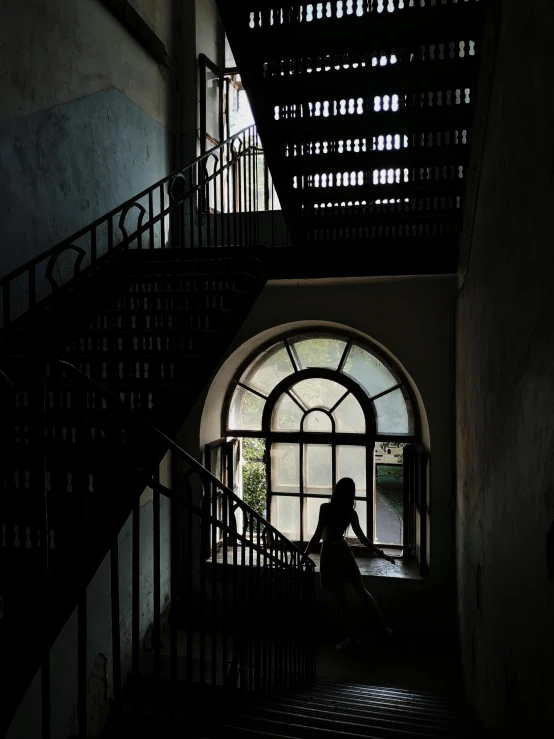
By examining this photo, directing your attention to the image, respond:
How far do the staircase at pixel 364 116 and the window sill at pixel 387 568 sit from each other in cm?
313

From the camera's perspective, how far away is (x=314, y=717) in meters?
3.08

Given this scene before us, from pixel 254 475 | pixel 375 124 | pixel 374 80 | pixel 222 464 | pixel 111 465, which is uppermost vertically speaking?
pixel 374 80

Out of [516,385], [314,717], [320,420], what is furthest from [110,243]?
[320,420]

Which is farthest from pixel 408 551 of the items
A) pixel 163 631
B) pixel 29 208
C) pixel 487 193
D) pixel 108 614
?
pixel 29 208

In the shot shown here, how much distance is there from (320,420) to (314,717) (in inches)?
160

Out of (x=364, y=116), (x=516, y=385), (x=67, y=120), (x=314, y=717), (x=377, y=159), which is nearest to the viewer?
(x=516, y=385)

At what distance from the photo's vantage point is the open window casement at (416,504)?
6.15 metres

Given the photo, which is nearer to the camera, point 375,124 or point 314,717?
point 314,717

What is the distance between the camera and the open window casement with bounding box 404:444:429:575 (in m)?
6.15

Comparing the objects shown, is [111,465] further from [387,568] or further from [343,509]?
[387,568]

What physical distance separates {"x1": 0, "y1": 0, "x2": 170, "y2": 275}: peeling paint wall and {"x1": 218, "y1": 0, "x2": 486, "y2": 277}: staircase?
1.80m

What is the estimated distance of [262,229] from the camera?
6793 millimetres

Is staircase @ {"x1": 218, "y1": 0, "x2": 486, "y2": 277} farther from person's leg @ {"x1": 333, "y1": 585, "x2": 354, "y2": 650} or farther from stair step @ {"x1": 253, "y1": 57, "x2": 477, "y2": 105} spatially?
person's leg @ {"x1": 333, "y1": 585, "x2": 354, "y2": 650}

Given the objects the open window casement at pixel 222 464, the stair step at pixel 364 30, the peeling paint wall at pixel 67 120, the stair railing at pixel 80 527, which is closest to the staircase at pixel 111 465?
the stair railing at pixel 80 527
